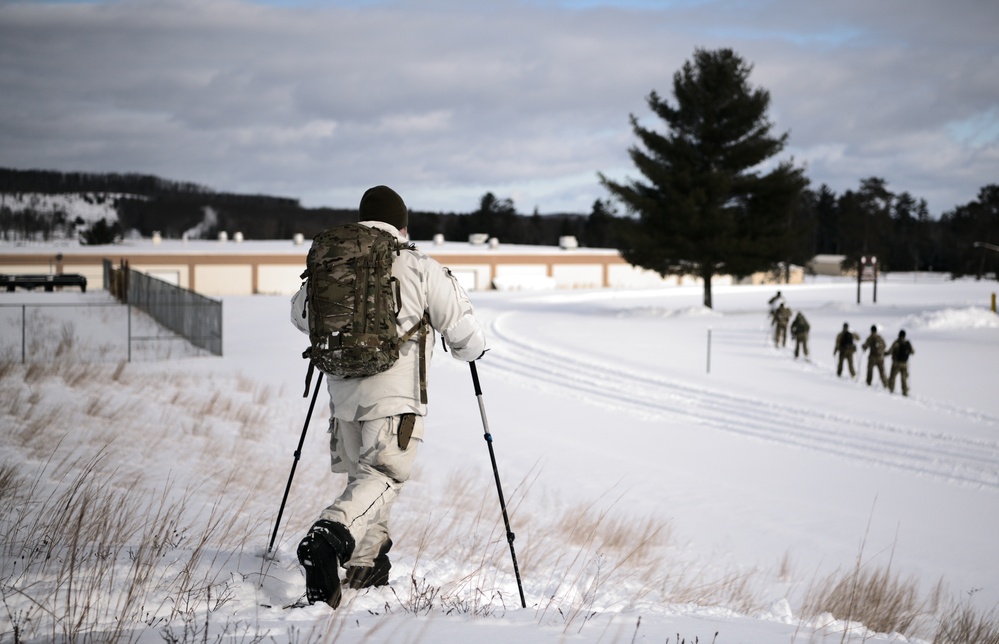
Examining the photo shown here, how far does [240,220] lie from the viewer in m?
118

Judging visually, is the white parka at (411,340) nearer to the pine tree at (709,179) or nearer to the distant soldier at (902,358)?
the distant soldier at (902,358)

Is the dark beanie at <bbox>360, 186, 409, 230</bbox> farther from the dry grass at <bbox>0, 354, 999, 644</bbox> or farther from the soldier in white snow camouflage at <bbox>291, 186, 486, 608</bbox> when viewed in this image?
the dry grass at <bbox>0, 354, 999, 644</bbox>

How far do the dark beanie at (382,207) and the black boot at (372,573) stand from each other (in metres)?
1.77

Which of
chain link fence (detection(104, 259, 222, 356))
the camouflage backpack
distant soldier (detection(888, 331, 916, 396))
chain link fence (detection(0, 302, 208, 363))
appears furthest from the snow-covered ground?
chain link fence (detection(0, 302, 208, 363))

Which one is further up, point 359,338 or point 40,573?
point 359,338

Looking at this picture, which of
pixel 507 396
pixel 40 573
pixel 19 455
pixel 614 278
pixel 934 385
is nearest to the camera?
pixel 40 573

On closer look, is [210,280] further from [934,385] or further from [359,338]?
[359,338]

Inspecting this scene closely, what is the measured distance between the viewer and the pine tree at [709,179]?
3969cm

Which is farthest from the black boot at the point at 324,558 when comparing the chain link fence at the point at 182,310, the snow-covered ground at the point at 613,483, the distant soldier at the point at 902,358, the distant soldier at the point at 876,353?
the chain link fence at the point at 182,310

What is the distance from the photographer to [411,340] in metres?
4.30

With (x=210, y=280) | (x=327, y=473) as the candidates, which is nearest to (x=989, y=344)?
(x=327, y=473)

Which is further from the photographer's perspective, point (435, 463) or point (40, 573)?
point (435, 463)

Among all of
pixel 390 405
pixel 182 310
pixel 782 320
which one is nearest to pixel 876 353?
pixel 782 320

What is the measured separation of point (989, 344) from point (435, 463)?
2547cm
